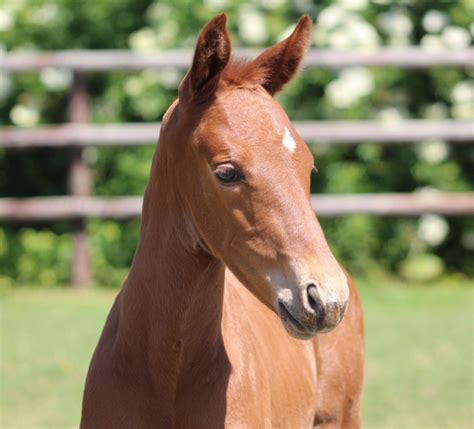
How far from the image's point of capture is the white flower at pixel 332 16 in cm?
1112

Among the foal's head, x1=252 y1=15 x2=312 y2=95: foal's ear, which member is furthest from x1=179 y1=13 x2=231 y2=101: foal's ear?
x1=252 y1=15 x2=312 y2=95: foal's ear

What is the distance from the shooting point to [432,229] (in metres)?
11.0

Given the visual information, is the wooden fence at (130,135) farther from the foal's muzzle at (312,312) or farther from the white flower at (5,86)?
the foal's muzzle at (312,312)

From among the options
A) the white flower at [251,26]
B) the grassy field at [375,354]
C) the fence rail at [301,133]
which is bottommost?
the grassy field at [375,354]

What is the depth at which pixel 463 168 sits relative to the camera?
1134 centimetres

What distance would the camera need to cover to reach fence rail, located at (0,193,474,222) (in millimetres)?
10555

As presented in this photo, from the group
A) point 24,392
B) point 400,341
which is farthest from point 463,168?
point 24,392

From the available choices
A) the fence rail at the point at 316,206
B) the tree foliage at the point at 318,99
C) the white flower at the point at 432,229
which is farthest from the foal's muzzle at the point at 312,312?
the white flower at the point at 432,229

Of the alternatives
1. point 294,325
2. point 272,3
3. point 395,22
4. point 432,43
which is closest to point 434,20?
point 432,43

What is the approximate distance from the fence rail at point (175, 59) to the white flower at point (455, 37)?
0.37m

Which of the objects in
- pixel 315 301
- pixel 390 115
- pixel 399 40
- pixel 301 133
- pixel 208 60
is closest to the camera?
pixel 315 301

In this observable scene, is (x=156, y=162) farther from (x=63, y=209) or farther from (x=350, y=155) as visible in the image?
(x=350, y=155)

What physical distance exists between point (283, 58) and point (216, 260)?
0.65m

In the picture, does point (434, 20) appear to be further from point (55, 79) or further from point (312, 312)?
point (312, 312)
